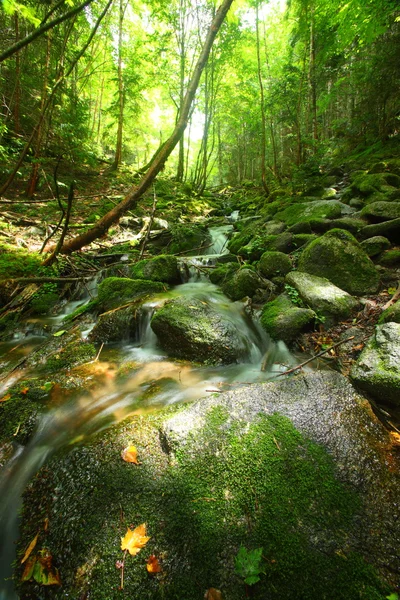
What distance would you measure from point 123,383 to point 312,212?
662cm

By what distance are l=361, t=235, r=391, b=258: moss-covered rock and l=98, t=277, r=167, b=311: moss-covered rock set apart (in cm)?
409

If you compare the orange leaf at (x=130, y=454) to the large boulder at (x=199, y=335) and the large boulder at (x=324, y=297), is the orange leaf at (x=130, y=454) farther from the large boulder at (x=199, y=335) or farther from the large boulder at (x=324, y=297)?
the large boulder at (x=324, y=297)

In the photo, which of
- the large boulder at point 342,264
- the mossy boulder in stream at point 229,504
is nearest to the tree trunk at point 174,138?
the large boulder at point 342,264

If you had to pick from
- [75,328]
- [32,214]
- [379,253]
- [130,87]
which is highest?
[130,87]

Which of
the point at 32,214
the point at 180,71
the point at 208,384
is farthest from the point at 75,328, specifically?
the point at 180,71

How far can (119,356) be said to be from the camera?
3.92 m

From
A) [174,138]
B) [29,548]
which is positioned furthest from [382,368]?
[174,138]

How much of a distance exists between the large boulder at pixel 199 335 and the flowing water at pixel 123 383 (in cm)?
13

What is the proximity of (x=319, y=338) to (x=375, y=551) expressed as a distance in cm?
248

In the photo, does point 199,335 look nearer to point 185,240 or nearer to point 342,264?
point 342,264

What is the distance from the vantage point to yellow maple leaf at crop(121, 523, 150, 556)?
1.44 metres

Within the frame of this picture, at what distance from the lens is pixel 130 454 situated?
6.33 feet

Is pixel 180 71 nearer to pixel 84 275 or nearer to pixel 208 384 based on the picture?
pixel 84 275

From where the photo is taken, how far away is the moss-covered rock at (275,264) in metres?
5.20
